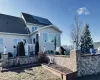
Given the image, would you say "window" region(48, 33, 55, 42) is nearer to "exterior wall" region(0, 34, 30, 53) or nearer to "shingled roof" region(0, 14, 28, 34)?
"shingled roof" region(0, 14, 28, 34)

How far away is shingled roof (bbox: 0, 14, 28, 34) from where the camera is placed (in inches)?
662

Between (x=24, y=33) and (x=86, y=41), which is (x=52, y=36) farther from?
(x=86, y=41)

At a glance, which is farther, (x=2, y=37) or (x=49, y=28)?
(x=49, y=28)

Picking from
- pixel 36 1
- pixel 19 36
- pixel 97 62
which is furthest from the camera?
pixel 19 36

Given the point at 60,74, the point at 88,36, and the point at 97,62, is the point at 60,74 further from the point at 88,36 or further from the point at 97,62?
the point at 88,36

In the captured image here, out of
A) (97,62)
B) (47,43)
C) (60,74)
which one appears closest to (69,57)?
(60,74)

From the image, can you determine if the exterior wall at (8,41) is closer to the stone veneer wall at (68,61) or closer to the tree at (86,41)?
the stone veneer wall at (68,61)

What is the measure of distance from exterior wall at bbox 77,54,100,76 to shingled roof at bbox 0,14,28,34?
11.7 metres

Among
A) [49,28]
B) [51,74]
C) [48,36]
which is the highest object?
[49,28]

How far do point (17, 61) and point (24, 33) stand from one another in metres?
7.09

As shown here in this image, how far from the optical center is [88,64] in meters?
10.9

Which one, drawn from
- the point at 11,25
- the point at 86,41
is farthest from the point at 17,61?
the point at 86,41

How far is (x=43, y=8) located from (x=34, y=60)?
8529 mm

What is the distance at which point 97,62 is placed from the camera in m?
11.7
